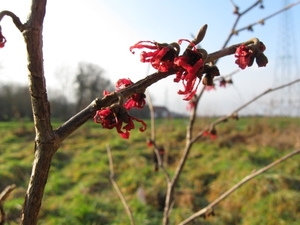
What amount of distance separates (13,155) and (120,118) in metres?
9.56

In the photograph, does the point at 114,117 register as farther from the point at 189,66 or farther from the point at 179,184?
the point at 179,184

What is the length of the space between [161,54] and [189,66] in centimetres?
7

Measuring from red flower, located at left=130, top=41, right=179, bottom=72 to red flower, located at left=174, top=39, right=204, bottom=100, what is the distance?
3 cm

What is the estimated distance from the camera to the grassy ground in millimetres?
5016

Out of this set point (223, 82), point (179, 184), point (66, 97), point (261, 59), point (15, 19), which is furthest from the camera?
point (66, 97)

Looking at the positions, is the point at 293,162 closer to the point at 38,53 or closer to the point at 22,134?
the point at 38,53

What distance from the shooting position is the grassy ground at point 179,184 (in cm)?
502

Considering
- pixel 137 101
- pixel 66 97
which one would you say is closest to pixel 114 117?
pixel 137 101

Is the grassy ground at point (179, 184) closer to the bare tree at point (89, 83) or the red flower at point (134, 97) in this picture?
the red flower at point (134, 97)

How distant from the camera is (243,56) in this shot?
0.69 m

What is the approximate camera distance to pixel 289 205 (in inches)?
206

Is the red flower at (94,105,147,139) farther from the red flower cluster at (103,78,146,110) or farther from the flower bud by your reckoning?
the flower bud

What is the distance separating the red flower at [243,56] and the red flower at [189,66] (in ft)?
0.31

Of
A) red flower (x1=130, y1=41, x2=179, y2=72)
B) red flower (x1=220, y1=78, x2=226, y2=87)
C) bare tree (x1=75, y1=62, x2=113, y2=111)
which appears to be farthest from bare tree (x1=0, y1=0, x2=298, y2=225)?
bare tree (x1=75, y1=62, x2=113, y2=111)
